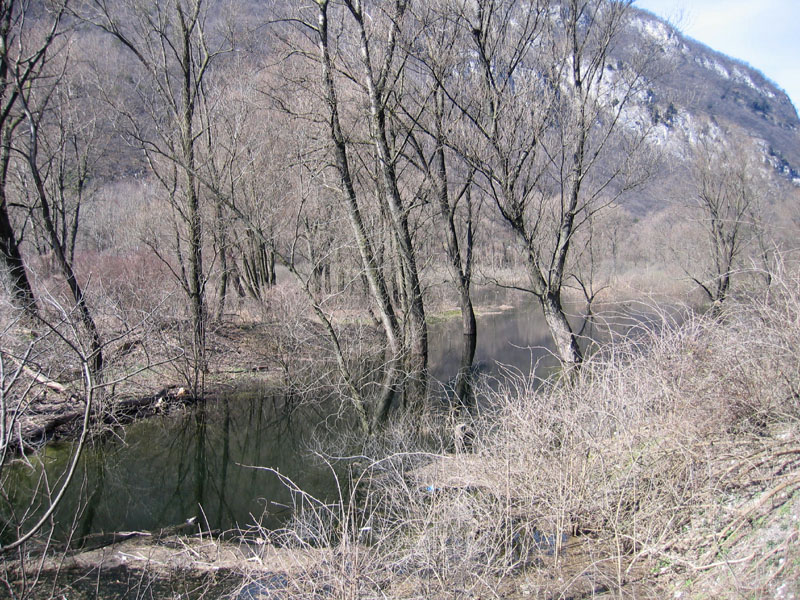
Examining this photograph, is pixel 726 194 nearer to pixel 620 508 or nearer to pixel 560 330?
pixel 560 330

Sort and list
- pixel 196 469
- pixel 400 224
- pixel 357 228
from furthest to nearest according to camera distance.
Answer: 1. pixel 400 224
2. pixel 357 228
3. pixel 196 469

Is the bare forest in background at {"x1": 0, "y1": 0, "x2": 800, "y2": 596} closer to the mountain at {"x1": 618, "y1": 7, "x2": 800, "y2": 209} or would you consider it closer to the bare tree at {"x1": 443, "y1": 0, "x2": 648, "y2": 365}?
the bare tree at {"x1": 443, "y1": 0, "x2": 648, "y2": 365}

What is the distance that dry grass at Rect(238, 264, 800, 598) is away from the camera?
3.95 meters

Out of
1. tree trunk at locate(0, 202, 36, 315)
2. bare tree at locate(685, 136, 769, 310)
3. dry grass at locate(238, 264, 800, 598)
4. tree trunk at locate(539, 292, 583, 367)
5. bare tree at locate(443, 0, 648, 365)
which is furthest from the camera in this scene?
bare tree at locate(685, 136, 769, 310)

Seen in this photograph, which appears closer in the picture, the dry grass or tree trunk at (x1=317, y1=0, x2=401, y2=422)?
the dry grass

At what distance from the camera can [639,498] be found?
485 centimetres

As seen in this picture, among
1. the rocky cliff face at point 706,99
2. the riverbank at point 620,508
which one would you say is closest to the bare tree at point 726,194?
the rocky cliff face at point 706,99

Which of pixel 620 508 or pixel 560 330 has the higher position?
pixel 560 330

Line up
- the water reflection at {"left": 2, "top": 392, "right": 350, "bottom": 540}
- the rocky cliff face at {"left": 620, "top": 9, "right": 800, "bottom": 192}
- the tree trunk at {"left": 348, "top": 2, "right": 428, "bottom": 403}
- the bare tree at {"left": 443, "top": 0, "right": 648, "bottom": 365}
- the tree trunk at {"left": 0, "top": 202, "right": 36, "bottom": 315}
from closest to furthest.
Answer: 1. the water reflection at {"left": 2, "top": 392, "right": 350, "bottom": 540}
2. the bare tree at {"left": 443, "top": 0, "right": 648, "bottom": 365}
3. the tree trunk at {"left": 348, "top": 2, "right": 428, "bottom": 403}
4. the tree trunk at {"left": 0, "top": 202, "right": 36, "bottom": 315}
5. the rocky cliff face at {"left": 620, "top": 9, "right": 800, "bottom": 192}

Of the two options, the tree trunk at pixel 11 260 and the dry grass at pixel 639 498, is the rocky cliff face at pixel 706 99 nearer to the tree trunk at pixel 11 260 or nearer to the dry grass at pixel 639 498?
the dry grass at pixel 639 498

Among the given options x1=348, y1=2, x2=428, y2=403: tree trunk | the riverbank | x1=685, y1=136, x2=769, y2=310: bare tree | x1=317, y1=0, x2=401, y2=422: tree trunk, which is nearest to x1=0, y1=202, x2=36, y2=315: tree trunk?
x1=317, y1=0, x2=401, y2=422: tree trunk

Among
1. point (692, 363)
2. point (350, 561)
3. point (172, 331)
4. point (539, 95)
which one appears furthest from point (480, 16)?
point (350, 561)

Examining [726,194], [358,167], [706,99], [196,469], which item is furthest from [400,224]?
[706,99]

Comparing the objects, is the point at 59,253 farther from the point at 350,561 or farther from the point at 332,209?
the point at 350,561
